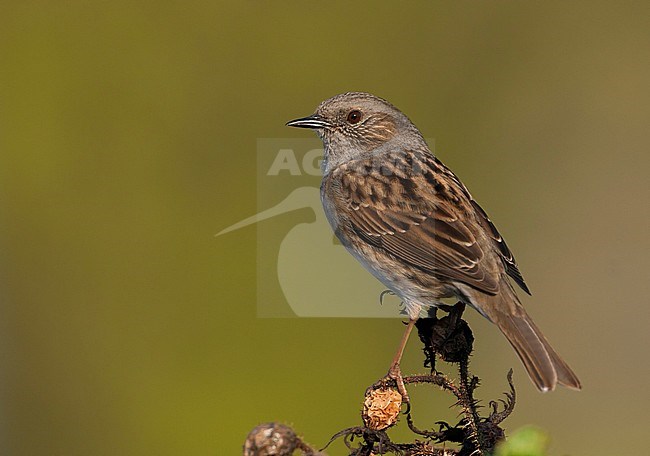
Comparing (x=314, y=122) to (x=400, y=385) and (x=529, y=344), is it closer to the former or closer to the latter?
(x=529, y=344)

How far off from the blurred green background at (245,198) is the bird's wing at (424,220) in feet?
5.10

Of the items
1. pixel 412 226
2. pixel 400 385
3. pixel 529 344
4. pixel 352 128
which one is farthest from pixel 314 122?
pixel 400 385

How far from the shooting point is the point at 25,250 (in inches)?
275

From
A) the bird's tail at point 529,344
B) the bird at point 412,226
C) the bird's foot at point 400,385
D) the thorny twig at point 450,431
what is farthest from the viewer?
the bird at point 412,226

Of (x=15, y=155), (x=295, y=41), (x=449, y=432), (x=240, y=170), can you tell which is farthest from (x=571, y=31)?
(x=449, y=432)

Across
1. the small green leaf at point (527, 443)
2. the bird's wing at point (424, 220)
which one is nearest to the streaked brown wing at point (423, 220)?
the bird's wing at point (424, 220)

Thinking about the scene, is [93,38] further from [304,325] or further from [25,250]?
[304,325]

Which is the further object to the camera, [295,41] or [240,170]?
[295,41]

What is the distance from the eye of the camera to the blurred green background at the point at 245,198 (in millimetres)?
6387

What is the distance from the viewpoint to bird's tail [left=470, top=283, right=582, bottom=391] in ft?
11.8

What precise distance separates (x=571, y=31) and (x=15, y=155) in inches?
192

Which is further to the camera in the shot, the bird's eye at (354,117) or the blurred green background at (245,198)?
the blurred green background at (245,198)

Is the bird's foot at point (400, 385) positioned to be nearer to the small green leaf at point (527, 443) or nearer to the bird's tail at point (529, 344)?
the bird's tail at point (529, 344)

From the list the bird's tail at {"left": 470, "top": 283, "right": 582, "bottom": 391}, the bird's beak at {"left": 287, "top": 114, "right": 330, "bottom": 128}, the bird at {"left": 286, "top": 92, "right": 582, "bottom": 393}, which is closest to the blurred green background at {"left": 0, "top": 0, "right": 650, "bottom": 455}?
the bird at {"left": 286, "top": 92, "right": 582, "bottom": 393}
